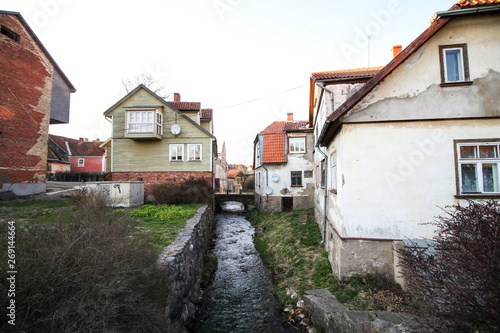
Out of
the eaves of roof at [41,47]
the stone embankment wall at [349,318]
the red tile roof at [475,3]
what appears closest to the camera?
the stone embankment wall at [349,318]

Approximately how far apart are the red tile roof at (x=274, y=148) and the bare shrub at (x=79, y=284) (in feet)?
58.0

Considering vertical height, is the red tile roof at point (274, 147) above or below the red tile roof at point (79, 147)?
below

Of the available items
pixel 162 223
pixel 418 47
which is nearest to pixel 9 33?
pixel 162 223

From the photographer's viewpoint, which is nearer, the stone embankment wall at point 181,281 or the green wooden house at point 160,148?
the stone embankment wall at point 181,281

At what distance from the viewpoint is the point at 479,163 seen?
234 inches

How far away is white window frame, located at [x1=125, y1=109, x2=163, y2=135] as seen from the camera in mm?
18703

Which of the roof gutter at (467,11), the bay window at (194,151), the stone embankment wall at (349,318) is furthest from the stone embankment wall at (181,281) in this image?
the bay window at (194,151)

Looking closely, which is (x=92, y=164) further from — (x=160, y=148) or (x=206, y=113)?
(x=160, y=148)

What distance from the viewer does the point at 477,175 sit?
5.95m

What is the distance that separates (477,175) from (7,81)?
21.6 m

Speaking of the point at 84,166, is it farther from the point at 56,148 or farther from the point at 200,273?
the point at 200,273

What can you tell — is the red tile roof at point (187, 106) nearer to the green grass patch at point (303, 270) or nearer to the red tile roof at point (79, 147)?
the green grass patch at point (303, 270)

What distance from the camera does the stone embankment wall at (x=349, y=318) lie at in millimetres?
3885

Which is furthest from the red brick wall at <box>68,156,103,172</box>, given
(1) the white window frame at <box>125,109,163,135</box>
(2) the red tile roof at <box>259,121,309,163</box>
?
(2) the red tile roof at <box>259,121,309,163</box>
